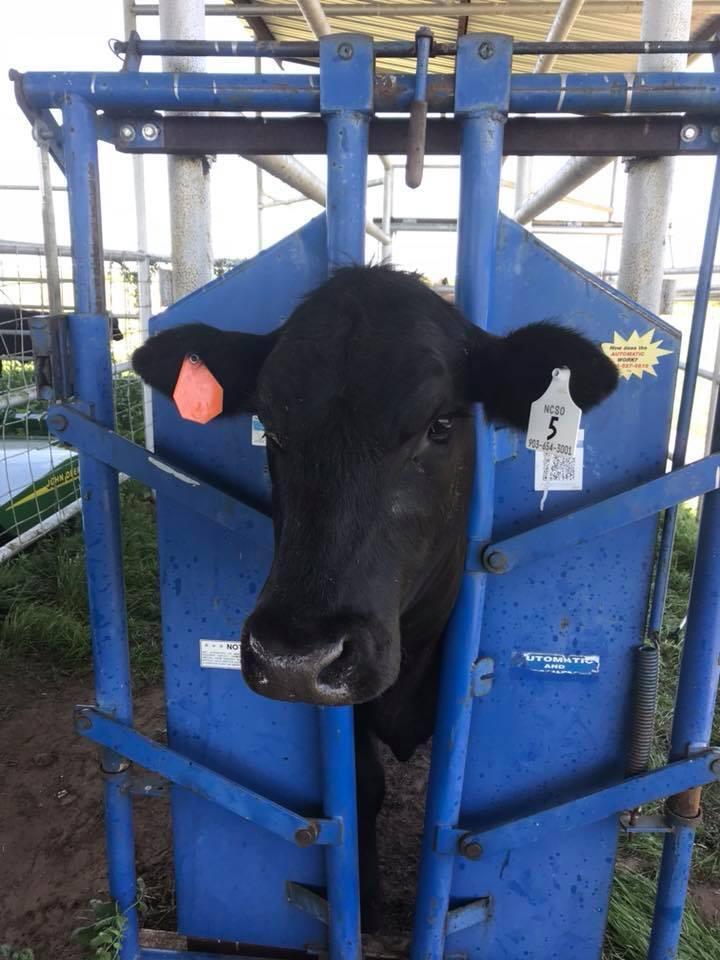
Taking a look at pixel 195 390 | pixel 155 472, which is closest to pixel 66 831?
pixel 155 472

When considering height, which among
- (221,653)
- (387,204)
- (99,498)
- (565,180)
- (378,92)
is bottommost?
(221,653)

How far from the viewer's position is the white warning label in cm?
204

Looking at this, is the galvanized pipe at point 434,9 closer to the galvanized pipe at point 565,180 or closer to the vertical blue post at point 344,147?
the galvanized pipe at point 565,180

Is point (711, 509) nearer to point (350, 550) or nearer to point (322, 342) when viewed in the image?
point (350, 550)

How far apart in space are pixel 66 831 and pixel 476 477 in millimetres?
2403

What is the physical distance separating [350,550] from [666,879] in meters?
1.33

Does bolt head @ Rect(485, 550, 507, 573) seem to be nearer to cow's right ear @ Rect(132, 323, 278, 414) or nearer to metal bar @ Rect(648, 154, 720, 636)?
metal bar @ Rect(648, 154, 720, 636)

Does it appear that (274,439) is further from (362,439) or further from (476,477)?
(476,477)

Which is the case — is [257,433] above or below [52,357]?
below

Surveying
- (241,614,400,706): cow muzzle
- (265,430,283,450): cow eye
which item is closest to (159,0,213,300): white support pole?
(265,430,283,450): cow eye

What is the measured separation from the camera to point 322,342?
5.36ft

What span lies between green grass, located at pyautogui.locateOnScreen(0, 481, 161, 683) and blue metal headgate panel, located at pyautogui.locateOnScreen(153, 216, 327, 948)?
195 cm

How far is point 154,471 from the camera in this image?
1775 mm

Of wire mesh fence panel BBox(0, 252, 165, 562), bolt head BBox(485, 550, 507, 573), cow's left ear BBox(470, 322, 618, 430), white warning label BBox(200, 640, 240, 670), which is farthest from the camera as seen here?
wire mesh fence panel BBox(0, 252, 165, 562)
